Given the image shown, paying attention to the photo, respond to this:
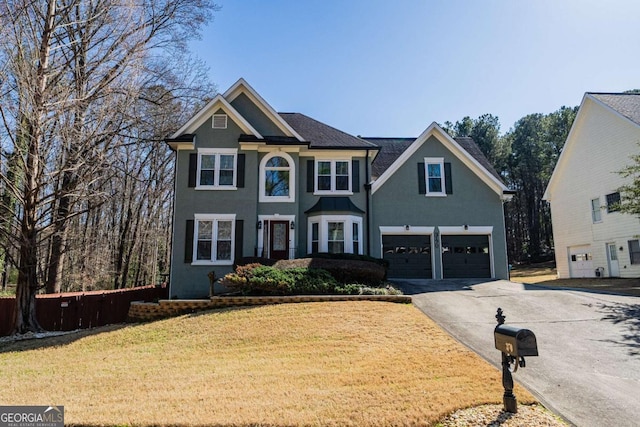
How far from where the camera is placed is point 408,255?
58.1ft

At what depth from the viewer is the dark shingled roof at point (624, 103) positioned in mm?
20500

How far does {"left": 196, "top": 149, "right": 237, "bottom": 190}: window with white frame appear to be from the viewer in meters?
16.0

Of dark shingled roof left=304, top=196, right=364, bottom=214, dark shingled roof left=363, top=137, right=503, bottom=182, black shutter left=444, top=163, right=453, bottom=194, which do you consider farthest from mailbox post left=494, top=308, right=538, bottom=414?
dark shingled roof left=363, top=137, right=503, bottom=182

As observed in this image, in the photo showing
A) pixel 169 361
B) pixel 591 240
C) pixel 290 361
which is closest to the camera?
pixel 290 361

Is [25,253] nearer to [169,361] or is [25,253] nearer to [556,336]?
[169,361]

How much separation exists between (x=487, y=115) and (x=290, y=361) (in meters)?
46.1

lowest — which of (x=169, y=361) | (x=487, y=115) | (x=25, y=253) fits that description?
(x=169, y=361)

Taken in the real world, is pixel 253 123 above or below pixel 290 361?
above

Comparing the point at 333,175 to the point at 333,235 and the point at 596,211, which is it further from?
the point at 596,211

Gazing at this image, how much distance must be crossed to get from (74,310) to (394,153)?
15.6 m

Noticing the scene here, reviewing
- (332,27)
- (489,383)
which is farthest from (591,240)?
(489,383)

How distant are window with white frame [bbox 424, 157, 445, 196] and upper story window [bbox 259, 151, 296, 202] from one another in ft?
20.2

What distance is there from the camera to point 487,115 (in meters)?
46.3

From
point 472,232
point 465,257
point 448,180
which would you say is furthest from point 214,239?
point 472,232
